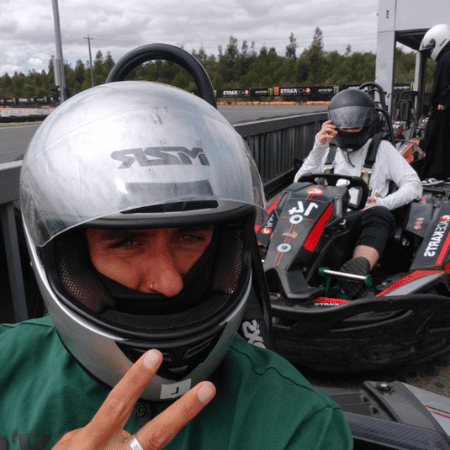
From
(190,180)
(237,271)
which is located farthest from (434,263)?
(190,180)

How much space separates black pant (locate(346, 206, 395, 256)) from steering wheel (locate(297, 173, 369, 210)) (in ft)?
0.41

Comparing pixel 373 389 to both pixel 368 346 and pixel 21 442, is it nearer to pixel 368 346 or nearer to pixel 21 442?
pixel 21 442

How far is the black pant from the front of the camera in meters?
3.17

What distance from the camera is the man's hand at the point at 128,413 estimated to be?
695mm

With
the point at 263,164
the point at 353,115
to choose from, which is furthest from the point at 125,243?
the point at 263,164

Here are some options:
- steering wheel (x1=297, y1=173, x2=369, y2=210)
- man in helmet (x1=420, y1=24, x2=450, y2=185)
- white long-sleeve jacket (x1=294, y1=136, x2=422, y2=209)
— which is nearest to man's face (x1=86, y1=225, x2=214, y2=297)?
steering wheel (x1=297, y1=173, x2=369, y2=210)

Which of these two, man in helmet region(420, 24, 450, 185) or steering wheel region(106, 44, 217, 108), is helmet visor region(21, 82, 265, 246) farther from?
man in helmet region(420, 24, 450, 185)

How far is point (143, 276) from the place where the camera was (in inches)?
38.5

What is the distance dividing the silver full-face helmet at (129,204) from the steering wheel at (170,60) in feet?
0.89

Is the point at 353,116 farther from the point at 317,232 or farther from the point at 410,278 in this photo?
the point at 410,278

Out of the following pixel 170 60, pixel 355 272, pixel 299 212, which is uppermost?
pixel 170 60

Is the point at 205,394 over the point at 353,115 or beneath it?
beneath

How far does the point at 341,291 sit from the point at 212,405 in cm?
211

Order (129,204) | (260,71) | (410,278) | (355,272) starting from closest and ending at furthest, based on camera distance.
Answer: (129,204)
(410,278)
(355,272)
(260,71)
